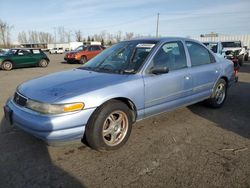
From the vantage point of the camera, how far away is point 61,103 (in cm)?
288

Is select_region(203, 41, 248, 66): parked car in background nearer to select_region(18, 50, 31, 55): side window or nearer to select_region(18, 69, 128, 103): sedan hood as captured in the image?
select_region(18, 69, 128, 103): sedan hood

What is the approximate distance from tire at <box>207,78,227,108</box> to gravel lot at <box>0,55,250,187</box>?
37.0 inches

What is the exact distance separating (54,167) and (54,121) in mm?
630

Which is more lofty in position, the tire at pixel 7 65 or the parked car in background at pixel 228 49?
the parked car in background at pixel 228 49

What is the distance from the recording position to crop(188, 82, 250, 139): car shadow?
4305 mm

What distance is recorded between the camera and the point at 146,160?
10.3ft

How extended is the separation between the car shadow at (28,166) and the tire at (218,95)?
3756mm

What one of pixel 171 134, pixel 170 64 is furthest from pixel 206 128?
pixel 170 64

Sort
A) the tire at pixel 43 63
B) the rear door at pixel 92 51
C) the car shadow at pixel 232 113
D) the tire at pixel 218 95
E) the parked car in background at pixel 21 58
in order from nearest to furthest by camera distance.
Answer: the car shadow at pixel 232 113, the tire at pixel 218 95, the parked car in background at pixel 21 58, the tire at pixel 43 63, the rear door at pixel 92 51

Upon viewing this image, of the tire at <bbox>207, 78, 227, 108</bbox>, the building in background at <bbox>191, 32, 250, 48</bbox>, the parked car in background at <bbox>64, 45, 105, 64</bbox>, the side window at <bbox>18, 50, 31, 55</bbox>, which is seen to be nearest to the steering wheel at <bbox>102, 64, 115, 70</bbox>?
the tire at <bbox>207, 78, 227, 108</bbox>

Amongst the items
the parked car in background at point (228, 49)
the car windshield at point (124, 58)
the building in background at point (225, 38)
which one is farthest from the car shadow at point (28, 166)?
the building in background at point (225, 38)

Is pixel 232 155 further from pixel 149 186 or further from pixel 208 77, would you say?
pixel 208 77

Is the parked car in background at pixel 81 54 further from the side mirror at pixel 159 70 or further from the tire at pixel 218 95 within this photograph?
the side mirror at pixel 159 70

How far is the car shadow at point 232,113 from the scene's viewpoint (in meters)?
4.30
